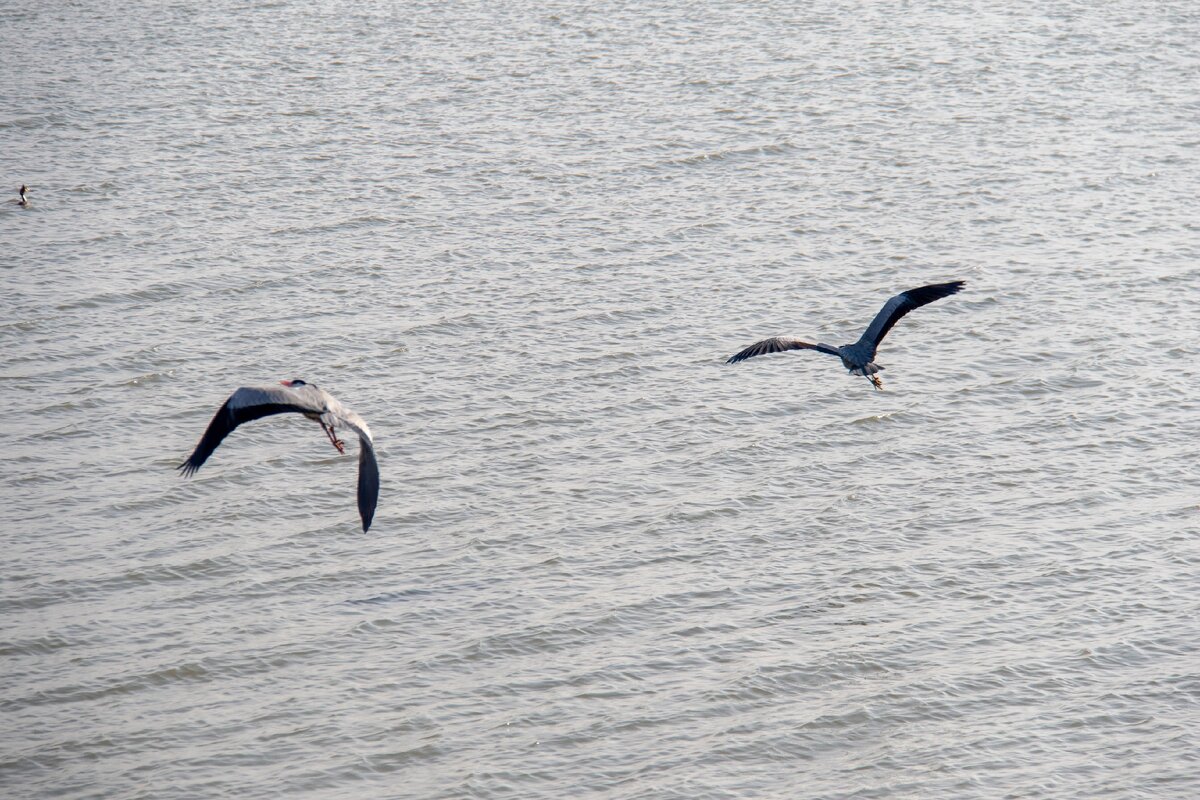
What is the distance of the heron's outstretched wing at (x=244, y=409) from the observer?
13.9m

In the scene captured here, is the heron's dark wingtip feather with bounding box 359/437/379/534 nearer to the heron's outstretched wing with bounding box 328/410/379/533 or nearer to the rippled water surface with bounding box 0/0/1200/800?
the heron's outstretched wing with bounding box 328/410/379/533

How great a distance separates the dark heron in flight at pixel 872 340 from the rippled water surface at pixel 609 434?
6.91ft

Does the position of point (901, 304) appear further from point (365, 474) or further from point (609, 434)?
point (365, 474)

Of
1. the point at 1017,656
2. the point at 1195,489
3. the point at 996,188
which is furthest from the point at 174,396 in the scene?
the point at 996,188

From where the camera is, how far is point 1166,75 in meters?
33.6

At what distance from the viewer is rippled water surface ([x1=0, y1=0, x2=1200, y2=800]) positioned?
14484 mm

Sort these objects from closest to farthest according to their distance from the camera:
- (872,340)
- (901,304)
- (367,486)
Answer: (367,486) → (901,304) → (872,340)

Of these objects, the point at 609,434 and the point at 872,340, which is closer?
the point at 872,340

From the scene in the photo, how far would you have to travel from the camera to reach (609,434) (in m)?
19.8

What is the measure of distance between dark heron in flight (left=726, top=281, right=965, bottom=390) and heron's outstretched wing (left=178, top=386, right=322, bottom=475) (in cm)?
458

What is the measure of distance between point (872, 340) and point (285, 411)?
22.0 feet

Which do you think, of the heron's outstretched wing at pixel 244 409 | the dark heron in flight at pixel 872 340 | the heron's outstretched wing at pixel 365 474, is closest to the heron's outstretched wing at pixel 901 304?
the dark heron in flight at pixel 872 340

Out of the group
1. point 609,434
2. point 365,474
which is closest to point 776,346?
point 609,434

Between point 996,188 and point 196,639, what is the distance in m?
18.1
